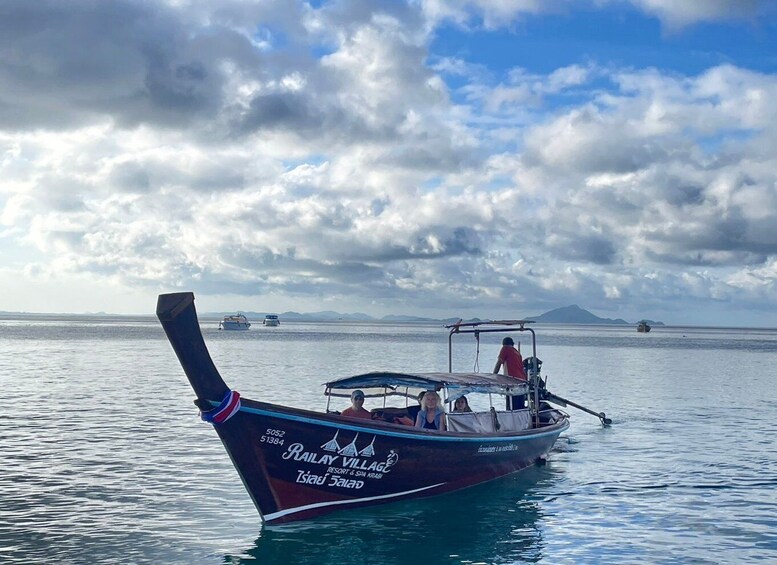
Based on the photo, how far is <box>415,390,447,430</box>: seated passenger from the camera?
59.8ft

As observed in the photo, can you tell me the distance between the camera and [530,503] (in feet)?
61.8

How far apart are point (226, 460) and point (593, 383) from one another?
34135 mm

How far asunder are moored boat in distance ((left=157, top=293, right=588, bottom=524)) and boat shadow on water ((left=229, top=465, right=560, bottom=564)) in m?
0.29

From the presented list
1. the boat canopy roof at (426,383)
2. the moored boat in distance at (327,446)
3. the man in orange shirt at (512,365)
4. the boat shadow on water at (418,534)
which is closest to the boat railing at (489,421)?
the moored boat in distance at (327,446)

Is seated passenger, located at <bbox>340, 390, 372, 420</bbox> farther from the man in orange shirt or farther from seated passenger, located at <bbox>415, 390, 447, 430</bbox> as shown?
the man in orange shirt

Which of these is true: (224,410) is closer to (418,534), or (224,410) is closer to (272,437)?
(272,437)

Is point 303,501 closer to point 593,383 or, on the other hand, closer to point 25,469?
point 25,469

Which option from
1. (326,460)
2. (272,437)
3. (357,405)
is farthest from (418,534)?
(272,437)

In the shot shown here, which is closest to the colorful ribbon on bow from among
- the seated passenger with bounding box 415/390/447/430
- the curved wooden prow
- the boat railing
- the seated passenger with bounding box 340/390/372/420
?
the curved wooden prow

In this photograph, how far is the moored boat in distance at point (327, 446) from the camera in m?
14.6

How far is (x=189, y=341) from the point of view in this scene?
14.4 m

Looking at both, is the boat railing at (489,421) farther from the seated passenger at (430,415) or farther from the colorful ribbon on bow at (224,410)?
the colorful ribbon on bow at (224,410)

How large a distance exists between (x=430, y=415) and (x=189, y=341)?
6.40 m

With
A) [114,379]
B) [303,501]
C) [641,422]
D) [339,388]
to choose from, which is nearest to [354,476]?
[303,501]
